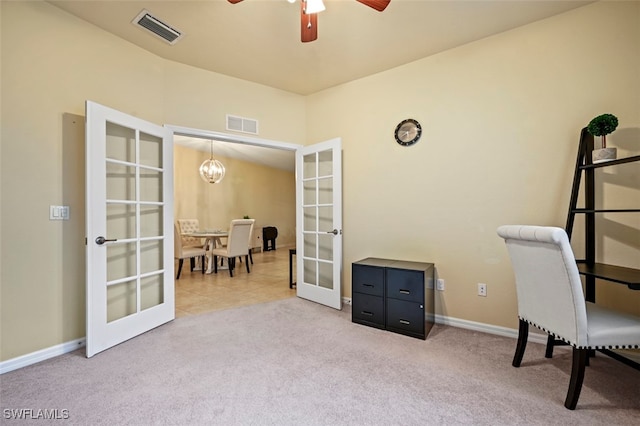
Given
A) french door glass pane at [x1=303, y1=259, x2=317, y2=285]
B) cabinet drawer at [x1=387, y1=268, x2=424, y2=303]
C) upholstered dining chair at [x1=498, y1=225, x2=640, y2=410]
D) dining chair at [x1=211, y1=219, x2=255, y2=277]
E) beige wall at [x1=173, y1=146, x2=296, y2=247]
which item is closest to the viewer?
upholstered dining chair at [x1=498, y1=225, x2=640, y2=410]

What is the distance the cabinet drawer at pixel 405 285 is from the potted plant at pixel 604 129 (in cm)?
149

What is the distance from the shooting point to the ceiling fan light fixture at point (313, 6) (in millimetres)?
1837

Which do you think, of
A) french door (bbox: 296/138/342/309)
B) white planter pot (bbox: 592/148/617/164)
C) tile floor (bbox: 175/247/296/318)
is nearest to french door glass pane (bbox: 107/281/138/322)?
tile floor (bbox: 175/247/296/318)

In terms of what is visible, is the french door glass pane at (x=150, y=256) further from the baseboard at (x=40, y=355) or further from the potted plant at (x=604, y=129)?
the potted plant at (x=604, y=129)

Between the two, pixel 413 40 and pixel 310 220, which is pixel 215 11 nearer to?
pixel 413 40

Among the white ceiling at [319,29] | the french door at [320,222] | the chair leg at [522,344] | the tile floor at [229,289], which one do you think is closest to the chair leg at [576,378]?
the chair leg at [522,344]

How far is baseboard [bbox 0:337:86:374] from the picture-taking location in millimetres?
2062

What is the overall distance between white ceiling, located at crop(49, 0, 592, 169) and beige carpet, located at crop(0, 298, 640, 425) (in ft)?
8.68

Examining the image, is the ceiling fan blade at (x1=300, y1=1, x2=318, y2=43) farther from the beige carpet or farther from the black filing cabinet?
the beige carpet

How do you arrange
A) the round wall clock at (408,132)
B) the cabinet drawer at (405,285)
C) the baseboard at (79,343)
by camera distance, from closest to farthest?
the baseboard at (79,343), the cabinet drawer at (405,285), the round wall clock at (408,132)

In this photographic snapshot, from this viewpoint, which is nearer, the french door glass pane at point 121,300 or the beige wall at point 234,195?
the french door glass pane at point 121,300

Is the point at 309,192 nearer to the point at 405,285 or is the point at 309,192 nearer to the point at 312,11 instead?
the point at 405,285

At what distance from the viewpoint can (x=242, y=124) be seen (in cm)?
354

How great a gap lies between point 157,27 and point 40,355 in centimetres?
273
